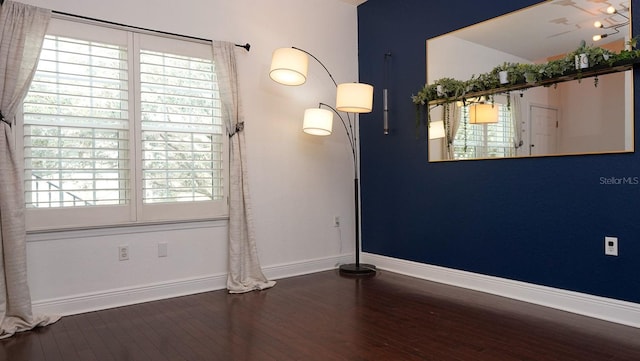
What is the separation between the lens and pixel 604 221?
3.07 metres

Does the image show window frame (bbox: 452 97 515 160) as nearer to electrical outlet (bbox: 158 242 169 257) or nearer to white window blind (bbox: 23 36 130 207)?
electrical outlet (bbox: 158 242 169 257)

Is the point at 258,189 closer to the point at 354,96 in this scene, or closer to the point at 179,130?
the point at 179,130

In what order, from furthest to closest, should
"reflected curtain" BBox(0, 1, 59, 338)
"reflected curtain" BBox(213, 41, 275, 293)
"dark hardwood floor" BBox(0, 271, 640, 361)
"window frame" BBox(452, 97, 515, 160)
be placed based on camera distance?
1. "reflected curtain" BBox(213, 41, 275, 293)
2. "window frame" BBox(452, 97, 515, 160)
3. "reflected curtain" BBox(0, 1, 59, 338)
4. "dark hardwood floor" BBox(0, 271, 640, 361)

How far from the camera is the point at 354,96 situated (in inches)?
160

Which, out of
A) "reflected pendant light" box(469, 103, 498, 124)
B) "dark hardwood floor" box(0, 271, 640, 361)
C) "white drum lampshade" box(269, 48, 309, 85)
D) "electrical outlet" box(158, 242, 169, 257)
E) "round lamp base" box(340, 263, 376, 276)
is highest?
"white drum lampshade" box(269, 48, 309, 85)

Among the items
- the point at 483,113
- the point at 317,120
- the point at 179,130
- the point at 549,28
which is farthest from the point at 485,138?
the point at 179,130

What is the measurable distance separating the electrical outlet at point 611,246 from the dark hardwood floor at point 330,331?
1.59 ft

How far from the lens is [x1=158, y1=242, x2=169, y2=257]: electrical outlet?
3689 mm

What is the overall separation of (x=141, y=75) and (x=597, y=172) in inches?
142

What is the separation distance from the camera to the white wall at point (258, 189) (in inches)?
130

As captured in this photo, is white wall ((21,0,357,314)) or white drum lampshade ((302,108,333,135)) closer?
white wall ((21,0,357,314))

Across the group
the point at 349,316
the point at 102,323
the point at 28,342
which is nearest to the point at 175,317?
the point at 102,323

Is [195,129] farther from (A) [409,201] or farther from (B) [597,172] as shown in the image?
(B) [597,172]

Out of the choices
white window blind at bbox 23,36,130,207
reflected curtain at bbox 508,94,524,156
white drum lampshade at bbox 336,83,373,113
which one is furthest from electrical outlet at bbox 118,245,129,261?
reflected curtain at bbox 508,94,524,156
